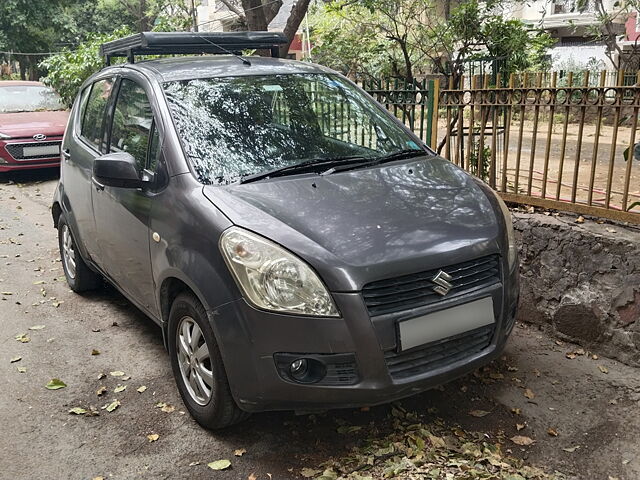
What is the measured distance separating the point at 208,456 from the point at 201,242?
1.04 metres

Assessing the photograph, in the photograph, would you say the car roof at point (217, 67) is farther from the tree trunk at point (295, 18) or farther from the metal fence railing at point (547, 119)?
the tree trunk at point (295, 18)

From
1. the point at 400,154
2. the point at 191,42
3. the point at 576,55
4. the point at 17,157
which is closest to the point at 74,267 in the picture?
the point at 191,42

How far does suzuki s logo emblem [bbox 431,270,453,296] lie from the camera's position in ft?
9.15

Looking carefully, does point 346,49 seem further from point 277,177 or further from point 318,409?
point 318,409

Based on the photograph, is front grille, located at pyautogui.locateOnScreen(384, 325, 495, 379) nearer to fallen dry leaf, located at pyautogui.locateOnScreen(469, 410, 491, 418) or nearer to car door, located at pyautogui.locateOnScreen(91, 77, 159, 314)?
fallen dry leaf, located at pyautogui.locateOnScreen(469, 410, 491, 418)

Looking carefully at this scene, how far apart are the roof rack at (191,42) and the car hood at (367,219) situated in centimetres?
185

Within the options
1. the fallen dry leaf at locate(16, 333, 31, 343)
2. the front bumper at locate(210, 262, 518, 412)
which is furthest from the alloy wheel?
the fallen dry leaf at locate(16, 333, 31, 343)

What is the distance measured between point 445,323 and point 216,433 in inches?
51.8

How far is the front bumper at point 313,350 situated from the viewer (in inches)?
104

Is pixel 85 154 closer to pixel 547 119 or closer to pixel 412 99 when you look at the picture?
pixel 412 99

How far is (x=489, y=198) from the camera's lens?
3.38 meters

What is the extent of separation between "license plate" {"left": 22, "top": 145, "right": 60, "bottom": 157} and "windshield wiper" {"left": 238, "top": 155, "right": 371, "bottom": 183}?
8163 millimetres

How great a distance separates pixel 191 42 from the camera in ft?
15.1

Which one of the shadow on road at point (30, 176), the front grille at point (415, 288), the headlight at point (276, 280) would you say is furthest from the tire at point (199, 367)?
the shadow on road at point (30, 176)
